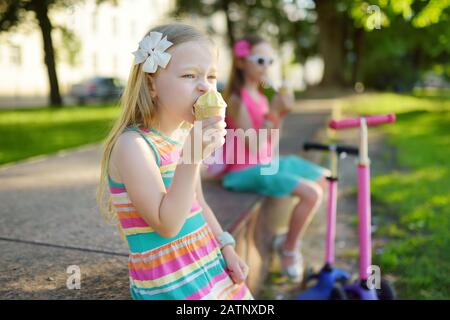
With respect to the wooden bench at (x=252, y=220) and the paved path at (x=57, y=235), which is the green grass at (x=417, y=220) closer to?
the wooden bench at (x=252, y=220)

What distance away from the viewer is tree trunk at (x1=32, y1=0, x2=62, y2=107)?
13.5m

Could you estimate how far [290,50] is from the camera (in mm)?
40906

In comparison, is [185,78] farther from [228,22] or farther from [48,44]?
[228,22]

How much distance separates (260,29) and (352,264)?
27261mm

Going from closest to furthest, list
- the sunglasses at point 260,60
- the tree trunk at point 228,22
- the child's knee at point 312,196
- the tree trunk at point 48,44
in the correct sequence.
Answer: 1. the child's knee at point 312,196
2. the sunglasses at point 260,60
3. the tree trunk at point 48,44
4. the tree trunk at point 228,22

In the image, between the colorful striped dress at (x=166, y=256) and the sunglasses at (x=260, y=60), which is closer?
the colorful striped dress at (x=166, y=256)

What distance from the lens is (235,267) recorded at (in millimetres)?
1807

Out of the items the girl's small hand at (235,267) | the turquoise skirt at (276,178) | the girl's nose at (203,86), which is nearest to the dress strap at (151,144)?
the girl's nose at (203,86)

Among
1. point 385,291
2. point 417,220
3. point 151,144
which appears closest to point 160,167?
point 151,144

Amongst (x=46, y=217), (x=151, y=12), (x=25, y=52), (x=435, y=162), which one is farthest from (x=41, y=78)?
(x=46, y=217)

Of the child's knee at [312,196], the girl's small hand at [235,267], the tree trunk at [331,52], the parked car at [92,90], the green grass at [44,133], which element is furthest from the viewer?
the parked car at [92,90]

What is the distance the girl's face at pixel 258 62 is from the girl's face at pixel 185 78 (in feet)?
6.71

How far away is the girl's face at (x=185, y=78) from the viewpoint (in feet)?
5.24

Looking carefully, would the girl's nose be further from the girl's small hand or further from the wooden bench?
the wooden bench
